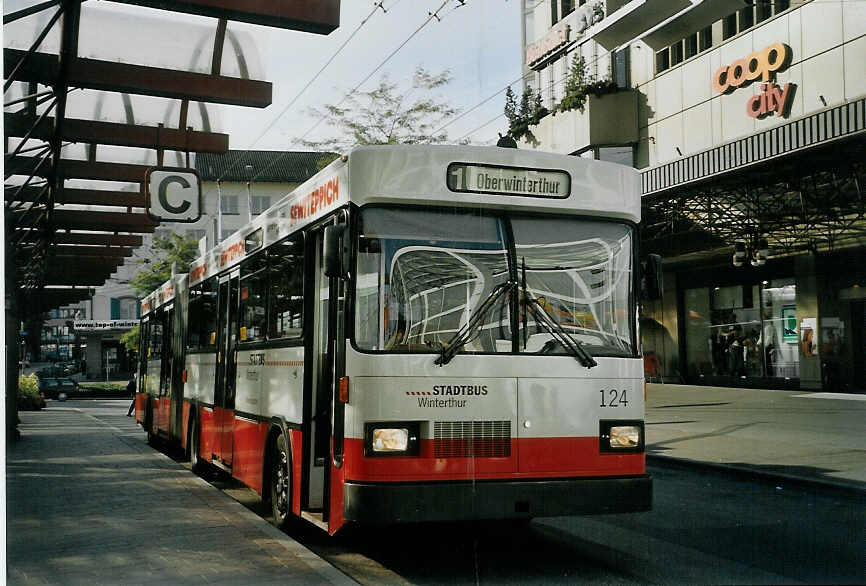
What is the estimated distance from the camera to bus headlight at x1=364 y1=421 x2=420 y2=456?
6.79 meters

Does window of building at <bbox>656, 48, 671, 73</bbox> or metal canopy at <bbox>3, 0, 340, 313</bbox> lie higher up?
window of building at <bbox>656, 48, 671, 73</bbox>

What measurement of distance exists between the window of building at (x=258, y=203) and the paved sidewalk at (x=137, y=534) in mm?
37259

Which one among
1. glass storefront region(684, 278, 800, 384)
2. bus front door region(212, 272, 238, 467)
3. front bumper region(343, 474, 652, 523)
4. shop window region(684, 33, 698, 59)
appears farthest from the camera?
glass storefront region(684, 278, 800, 384)

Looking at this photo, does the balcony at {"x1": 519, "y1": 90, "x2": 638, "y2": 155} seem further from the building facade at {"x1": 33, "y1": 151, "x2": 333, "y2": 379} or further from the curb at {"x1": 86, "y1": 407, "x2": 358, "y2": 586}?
the curb at {"x1": 86, "y1": 407, "x2": 358, "y2": 586}

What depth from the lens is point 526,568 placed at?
24.1 ft

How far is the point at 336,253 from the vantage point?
22.6 ft

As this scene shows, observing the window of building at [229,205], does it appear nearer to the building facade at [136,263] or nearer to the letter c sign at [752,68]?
the building facade at [136,263]

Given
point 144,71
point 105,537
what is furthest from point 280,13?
point 105,537

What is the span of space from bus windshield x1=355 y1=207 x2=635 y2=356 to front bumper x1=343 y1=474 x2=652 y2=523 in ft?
3.02

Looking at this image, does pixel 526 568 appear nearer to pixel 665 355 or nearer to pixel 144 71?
pixel 144 71

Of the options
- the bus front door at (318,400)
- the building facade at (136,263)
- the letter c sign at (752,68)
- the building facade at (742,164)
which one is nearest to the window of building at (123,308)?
the building facade at (136,263)

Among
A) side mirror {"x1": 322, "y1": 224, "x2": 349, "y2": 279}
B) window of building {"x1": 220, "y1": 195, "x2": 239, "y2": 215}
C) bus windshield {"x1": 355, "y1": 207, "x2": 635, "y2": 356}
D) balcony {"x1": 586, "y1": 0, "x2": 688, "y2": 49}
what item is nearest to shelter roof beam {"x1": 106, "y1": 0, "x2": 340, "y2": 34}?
balcony {"x1": 586, "y1": 0, "x2": 688, "y2": 49}

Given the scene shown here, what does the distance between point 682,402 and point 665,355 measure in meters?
11.0

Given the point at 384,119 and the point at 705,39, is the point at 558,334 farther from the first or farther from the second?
the point at 705,39
